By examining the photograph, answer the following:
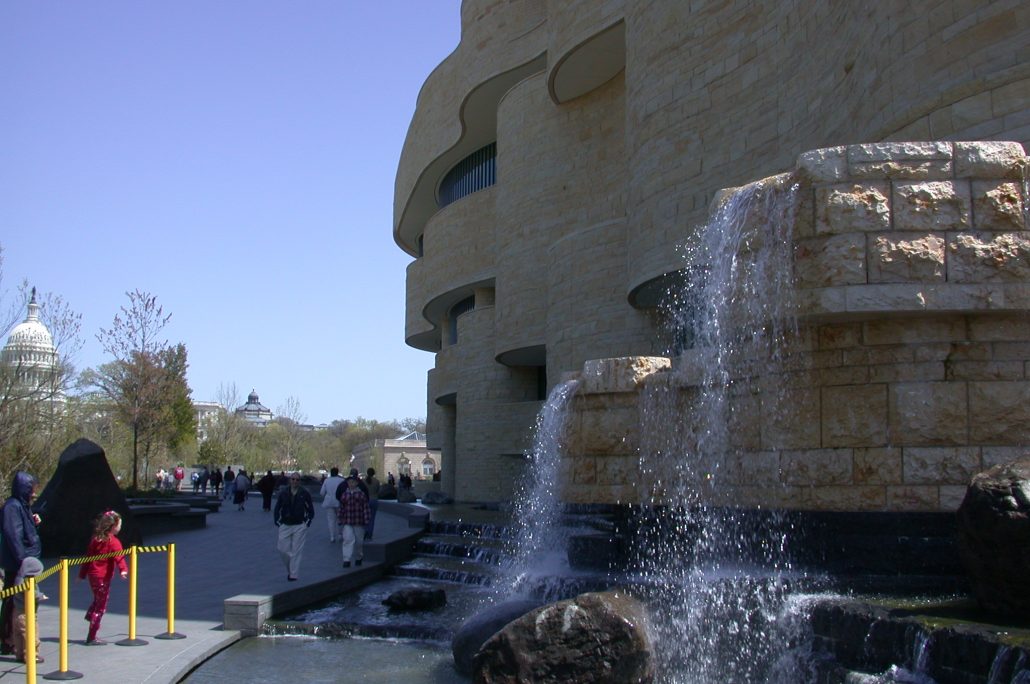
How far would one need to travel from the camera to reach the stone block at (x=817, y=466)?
776cm

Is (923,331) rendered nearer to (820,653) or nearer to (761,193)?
(761,193)

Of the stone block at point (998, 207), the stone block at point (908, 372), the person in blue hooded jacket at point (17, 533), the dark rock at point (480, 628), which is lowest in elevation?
the dark rock at point (480, 628)

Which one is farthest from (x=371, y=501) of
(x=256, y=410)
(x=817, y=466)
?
(x=256, y=410)

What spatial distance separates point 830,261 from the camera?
25.0 feet

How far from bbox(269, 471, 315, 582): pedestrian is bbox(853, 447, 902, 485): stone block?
8013 mm

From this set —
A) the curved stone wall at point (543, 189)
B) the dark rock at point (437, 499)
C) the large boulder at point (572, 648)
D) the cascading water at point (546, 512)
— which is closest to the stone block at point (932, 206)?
the large boulder at point (572, 648)

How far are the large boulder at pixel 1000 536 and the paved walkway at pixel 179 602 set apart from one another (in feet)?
20.5

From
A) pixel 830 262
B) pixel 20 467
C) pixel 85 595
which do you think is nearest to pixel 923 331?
pixel 830 262

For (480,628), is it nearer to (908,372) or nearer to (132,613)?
(132,613)

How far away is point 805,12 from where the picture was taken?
15.6m

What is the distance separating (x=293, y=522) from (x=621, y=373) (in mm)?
5837

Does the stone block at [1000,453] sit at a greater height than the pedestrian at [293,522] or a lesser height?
greater

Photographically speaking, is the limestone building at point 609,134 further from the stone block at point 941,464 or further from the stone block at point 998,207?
the stone block at point 941,464

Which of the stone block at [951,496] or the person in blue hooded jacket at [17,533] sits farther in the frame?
the person in blue hooded jacket at [17,533]
